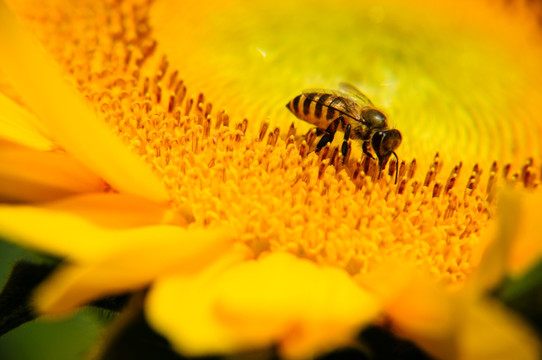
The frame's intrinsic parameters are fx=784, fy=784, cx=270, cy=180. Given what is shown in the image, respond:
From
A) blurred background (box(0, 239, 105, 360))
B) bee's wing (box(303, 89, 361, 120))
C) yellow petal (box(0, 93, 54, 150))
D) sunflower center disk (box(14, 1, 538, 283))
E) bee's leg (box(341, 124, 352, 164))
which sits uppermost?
bee's wing (box(303, 89, 361, 120))

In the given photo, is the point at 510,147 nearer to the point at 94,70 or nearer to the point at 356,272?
the point at 356,272

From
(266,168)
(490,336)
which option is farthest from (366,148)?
(490,336)

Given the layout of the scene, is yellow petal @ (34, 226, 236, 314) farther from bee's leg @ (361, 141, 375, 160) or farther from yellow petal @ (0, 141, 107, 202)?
bee's leg @ (361, 141, 375, 160)

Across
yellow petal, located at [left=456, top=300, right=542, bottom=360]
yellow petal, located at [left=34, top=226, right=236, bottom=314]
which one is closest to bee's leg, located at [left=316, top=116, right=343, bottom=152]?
yellow petal, located at [left=34, top=226, right=236, bottom=314]

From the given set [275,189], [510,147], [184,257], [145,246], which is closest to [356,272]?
[275,189]

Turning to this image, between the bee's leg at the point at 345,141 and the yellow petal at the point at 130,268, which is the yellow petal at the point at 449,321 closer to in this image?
the yellow petal at the point at 130,268

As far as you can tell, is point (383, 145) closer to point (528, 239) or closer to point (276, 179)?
point (276, 179)

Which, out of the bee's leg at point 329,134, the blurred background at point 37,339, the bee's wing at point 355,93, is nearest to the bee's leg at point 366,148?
the bee's leg at point 329,134
